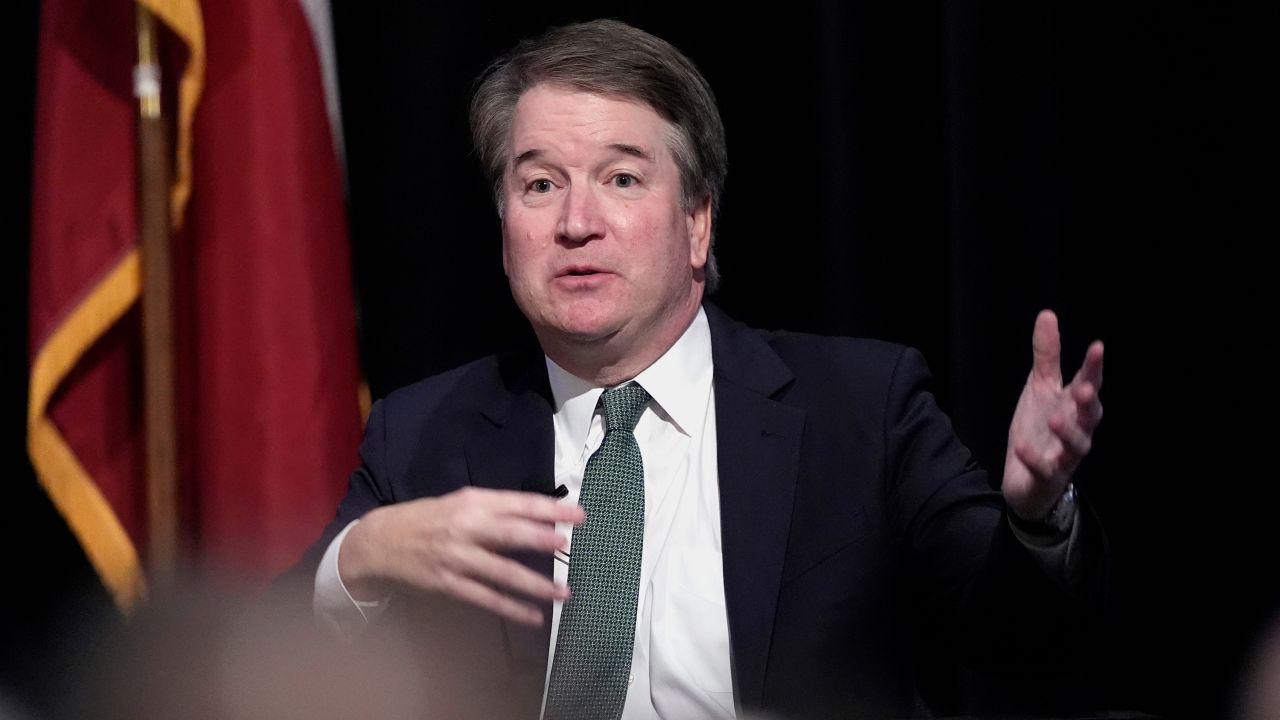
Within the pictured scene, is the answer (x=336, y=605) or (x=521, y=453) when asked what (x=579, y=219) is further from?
(x=336, y=605)

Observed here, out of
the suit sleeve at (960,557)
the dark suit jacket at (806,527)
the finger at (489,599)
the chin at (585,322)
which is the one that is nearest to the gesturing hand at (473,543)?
the finger at (489,599)

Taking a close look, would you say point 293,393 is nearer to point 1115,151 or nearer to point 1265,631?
point 1115,151

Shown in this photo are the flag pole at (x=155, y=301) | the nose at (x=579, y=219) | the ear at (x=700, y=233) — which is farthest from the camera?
the flag pole at (x=155, y=301)

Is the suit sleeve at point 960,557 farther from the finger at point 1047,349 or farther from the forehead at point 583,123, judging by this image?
the forehead at point 583,123

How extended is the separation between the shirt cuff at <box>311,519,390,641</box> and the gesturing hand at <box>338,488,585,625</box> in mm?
158

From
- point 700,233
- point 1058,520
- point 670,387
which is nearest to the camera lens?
point 1058,520

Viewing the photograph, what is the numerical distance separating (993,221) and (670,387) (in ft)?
2.29

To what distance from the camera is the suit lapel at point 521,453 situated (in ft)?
5.21

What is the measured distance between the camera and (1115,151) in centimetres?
204

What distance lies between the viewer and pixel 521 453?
5.65 feet

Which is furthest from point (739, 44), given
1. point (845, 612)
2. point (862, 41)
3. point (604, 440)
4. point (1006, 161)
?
point (845, 612)

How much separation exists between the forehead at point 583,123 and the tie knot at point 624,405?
13.2 inches

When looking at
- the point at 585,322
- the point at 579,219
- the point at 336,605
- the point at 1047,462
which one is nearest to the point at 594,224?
the point at 579,219

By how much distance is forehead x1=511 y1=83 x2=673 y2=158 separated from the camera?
5.63ft
